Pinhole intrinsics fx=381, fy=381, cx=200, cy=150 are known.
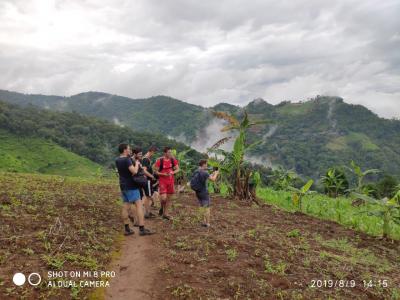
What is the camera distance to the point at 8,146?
7556cm

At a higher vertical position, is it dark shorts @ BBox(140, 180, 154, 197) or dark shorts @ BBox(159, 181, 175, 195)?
dark shorts @ BBox(159, 181, 175, 195)

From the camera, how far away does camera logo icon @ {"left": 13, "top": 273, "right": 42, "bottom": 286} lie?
5.69m

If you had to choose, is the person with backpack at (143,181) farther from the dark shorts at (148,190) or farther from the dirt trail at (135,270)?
the dirt trail at (135,270)

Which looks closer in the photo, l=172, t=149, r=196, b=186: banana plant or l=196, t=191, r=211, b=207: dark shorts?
l=196, t=191, r=211, b=207: dark shorts

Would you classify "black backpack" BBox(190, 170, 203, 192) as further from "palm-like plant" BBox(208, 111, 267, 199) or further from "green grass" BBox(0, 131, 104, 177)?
"green grass" BBox(0, 131, 104, 177)

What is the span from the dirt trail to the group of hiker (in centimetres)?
76

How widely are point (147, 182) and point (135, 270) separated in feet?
11.8

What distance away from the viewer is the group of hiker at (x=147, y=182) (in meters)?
9.12

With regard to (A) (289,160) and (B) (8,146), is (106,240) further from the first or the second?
(A) (289,160)

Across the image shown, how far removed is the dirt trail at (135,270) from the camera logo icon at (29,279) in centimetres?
108

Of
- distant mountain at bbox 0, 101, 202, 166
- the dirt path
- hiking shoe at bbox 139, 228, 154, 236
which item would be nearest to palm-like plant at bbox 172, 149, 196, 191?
the dirt path

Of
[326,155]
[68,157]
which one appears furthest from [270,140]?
[68,157]
